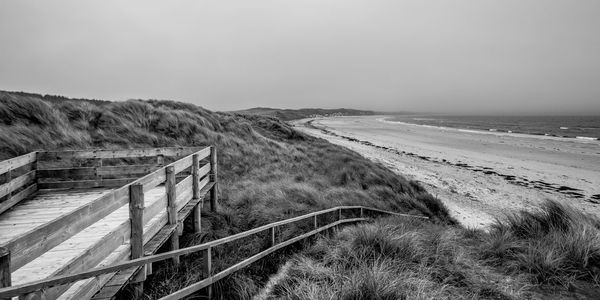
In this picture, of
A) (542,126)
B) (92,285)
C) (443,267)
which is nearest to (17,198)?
(92,285)

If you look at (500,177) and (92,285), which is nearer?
(92,285)

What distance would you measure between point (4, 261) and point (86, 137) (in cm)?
1098

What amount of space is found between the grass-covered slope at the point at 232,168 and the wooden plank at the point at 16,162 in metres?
2.67

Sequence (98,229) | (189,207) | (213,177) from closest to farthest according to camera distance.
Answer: (98,229) → (189,207) → (213,177)

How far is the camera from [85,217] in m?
2.79

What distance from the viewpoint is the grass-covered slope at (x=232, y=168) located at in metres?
5.48

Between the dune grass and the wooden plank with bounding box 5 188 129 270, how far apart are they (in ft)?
7.63

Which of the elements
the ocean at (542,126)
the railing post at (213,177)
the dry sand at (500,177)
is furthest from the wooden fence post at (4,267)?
the ocean at (542,126)

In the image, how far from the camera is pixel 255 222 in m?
7.23

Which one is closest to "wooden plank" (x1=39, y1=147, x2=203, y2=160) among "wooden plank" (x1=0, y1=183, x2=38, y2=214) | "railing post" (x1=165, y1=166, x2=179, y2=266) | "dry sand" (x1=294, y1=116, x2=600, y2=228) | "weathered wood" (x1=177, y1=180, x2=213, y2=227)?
"wooden plank" (x1=0, y1=183, x2=38, y2=214)

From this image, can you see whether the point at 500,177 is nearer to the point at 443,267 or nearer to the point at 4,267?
the point at 443,267

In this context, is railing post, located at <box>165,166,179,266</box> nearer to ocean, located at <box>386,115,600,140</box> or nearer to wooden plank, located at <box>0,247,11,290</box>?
wooden plank, located at <box>0,247,11,290</box>

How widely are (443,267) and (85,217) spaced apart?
489 cm

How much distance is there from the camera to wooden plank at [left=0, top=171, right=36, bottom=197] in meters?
5.26
